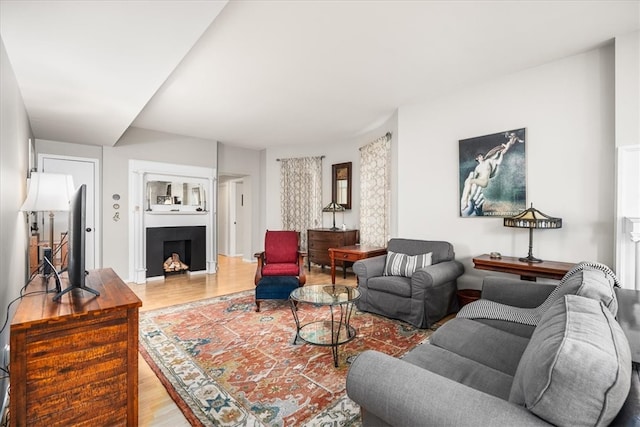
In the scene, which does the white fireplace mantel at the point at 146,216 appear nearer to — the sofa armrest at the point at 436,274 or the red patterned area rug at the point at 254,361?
the red patterned area rug at the point at 254,361

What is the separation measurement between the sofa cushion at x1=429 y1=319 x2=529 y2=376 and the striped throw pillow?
52.2 inches

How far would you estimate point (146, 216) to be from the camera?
5484 millimetres

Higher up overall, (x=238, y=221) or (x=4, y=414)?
(x=238, y=221)

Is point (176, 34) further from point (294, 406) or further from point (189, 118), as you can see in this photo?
point (189, 118)

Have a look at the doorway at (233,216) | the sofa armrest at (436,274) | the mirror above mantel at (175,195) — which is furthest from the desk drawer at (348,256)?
the doorway at (233,216)

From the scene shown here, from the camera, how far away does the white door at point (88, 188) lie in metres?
4.83

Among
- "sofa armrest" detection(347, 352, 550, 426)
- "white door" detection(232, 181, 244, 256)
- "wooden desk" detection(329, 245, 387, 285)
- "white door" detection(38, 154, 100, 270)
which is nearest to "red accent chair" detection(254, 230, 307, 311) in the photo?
"wooden desk" detection(329, 245, 387, 285)

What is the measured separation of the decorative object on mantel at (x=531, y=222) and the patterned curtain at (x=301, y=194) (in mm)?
3969

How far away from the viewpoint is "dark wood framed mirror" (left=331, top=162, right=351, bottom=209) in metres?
6.09

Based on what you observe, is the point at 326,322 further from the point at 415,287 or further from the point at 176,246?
the point at 176,246

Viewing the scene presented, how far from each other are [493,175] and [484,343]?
2.26 metres

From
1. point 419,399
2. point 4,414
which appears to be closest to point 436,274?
point 419,399

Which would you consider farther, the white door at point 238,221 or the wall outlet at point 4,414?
the white door at point 238,221

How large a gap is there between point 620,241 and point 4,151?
15.1 ft
